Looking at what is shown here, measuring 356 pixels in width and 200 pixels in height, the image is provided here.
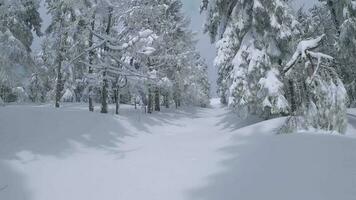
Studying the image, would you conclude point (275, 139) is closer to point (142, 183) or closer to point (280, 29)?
point (142, 183)

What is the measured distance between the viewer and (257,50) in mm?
19812

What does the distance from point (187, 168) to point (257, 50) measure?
10696 millimetres

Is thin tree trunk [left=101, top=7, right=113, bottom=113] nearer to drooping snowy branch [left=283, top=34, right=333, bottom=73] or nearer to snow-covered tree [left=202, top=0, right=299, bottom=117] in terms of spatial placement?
snow-covered tree [left=202, top=0, right=299, bottom=117]

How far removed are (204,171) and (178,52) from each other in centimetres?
2742

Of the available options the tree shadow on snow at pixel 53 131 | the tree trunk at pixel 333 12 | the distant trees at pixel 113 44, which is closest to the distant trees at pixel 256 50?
the distant trees at pixel 113 44

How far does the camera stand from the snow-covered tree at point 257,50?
19.3m

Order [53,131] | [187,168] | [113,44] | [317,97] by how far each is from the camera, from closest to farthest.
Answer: [187,168] < [317,97] < [53,131] < [113,44]

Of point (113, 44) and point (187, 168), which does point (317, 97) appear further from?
point (113, 44)

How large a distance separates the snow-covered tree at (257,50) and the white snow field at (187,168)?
4173 mm

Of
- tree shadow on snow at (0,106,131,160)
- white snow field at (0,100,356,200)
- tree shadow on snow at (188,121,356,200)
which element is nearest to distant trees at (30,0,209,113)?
tree shadow on snow at (0,106,131,160)

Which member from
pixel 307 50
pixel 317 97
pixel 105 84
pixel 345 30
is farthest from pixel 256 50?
pixel 105 84

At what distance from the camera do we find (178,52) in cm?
3672

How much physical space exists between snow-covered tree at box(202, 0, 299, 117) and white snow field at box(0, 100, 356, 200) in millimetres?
4173

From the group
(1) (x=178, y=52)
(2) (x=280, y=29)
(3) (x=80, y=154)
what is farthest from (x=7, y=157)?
(1) (x=178, y=52)
